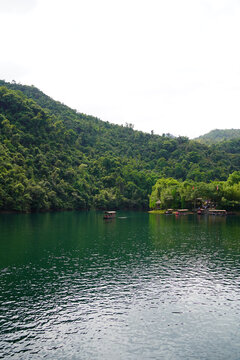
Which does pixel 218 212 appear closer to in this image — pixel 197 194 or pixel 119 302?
pixel 197 194

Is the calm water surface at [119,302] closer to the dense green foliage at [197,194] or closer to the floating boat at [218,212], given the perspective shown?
the floating boat at [218,212]

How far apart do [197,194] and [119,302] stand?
434 ft

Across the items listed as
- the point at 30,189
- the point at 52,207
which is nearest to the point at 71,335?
the point at 30,189

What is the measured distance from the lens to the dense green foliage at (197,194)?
505 ft

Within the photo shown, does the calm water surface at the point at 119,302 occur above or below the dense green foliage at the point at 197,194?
below

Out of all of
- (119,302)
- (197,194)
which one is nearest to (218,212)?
(197,194)

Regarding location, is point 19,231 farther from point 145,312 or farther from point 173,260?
point 145,312

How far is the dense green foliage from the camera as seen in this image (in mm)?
153875

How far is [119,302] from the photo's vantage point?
34656 mm

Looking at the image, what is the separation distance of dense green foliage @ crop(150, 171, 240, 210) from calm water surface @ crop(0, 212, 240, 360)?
314 ft

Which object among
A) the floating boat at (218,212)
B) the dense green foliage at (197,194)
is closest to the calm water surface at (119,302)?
the floating boat at (218,212)

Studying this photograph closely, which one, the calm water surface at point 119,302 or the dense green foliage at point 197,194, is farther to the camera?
the dense green foliage at point 197,194

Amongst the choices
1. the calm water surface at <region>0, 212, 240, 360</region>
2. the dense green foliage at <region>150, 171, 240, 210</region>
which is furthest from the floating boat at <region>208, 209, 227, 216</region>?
the calm water surface at <region>0, 212, 240, 360</region>

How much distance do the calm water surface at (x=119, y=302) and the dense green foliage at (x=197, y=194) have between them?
95.7 m
